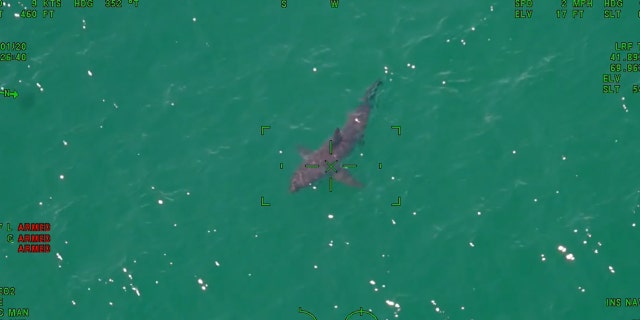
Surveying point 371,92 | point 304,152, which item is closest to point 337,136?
point 304,152

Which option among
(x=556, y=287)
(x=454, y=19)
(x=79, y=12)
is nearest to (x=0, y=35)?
(x=79, y=12)

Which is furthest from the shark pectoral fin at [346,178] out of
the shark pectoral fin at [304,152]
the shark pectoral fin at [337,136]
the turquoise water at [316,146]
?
the shark pectoral fin at [304,152]

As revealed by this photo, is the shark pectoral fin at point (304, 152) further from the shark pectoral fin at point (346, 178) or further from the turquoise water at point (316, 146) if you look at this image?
the shark pectoral fin at point (346, 178)

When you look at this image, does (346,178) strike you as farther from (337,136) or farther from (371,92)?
(371,92)

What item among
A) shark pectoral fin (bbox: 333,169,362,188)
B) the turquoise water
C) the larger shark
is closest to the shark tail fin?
the larger shark

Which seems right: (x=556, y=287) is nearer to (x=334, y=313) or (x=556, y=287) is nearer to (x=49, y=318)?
(x=334, y=313)

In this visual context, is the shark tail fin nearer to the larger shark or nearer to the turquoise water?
the larger shark
